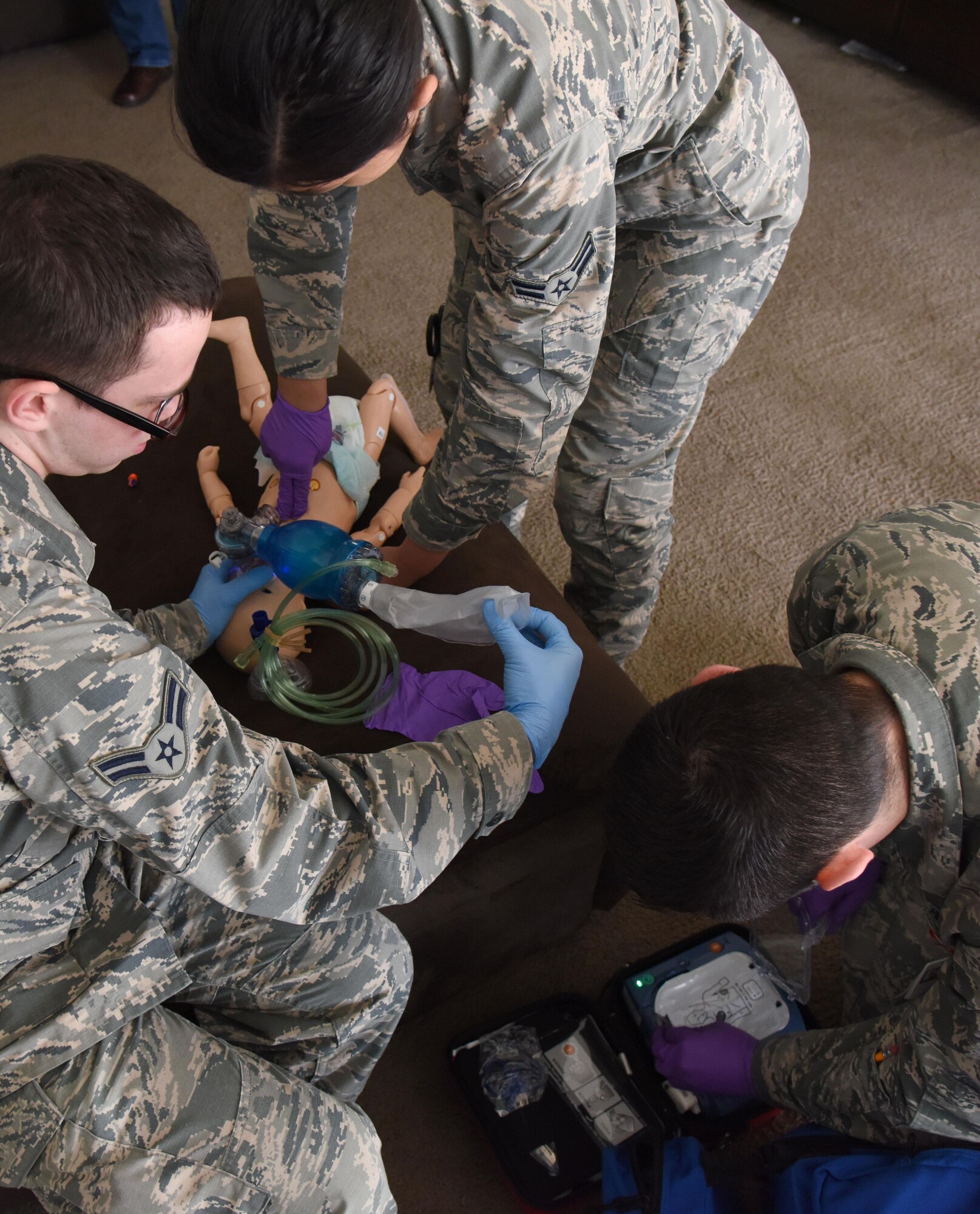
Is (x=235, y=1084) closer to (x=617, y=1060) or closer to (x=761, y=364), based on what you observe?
(x=617, y=1060)

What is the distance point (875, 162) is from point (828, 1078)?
9.42 feet

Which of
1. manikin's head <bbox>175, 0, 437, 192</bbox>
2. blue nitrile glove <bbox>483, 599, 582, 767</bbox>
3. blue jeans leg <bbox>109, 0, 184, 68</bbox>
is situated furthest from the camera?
blue jeans leg <bbox>109, 0, 184, 68</bbox>

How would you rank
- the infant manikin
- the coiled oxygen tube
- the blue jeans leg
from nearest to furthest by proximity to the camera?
the coiled oxygen tube → the infant manikin → the blue jeans leg

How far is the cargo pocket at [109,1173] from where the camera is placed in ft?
3.11

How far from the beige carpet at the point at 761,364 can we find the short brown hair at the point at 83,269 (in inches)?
46.2

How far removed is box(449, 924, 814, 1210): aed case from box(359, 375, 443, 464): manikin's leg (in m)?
A: 0.99

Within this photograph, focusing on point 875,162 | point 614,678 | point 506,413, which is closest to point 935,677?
point 614,678

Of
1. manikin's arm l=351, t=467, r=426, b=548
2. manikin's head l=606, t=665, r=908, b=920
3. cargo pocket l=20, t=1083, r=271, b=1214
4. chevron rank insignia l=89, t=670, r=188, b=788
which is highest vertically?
manikin's head l=606, t=665, r=908, b=920

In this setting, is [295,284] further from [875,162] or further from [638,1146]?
[875,162]

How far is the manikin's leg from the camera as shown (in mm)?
1670

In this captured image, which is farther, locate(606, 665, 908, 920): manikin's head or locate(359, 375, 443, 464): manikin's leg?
locate(359, 375, 443, 464): manikin's leg

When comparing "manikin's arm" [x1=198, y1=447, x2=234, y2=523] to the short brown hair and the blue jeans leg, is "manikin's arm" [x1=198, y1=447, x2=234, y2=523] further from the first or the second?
the blue jeans leg

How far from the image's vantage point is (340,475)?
5.21 ft

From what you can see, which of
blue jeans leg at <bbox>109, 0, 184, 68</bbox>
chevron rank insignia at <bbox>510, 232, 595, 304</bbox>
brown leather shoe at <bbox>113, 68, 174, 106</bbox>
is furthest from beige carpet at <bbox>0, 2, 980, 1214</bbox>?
chevron rank insignia at <bbox>510, 232, 595, 304</bbox>
